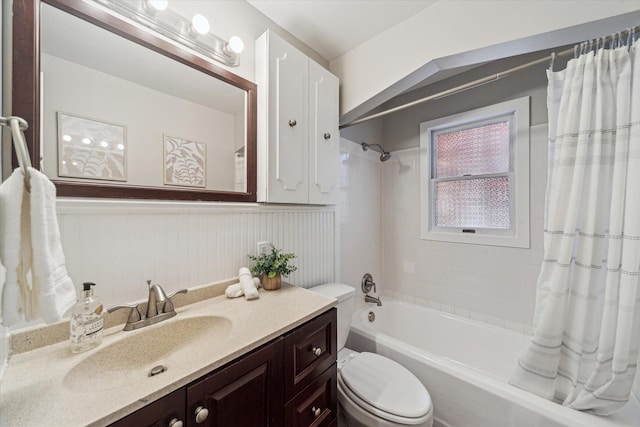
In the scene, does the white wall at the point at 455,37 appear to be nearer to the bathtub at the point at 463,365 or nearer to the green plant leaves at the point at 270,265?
the green plant leaves at the point at 270,265

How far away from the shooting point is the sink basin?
0.67m

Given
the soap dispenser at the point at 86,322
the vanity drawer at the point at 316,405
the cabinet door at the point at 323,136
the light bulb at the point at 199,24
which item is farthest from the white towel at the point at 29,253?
the cabinet door at the point at 323,136

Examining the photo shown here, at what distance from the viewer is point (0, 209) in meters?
0.44

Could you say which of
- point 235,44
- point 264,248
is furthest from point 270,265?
point 235,44

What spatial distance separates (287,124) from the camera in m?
1.38

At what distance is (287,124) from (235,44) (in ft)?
1.48

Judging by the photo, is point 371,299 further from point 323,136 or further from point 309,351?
point 323,136

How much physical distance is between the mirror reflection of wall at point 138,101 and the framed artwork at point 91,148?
0.4 inches

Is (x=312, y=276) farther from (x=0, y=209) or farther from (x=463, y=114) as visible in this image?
(x=463, y=114)

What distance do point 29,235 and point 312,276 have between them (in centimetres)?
138

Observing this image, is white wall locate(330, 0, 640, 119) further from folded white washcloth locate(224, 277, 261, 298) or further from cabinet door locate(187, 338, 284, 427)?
cabinet door locate(187, 338, 284, 427)

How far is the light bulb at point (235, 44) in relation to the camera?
120 cm

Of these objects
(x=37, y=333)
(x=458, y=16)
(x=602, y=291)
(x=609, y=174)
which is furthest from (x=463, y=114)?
(x=37, y=333)

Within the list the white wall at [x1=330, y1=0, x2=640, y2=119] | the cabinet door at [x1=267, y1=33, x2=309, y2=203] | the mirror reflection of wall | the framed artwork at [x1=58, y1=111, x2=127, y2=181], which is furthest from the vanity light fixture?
the white wall at [x1=330, y1=0, x2=640, y2=119]
